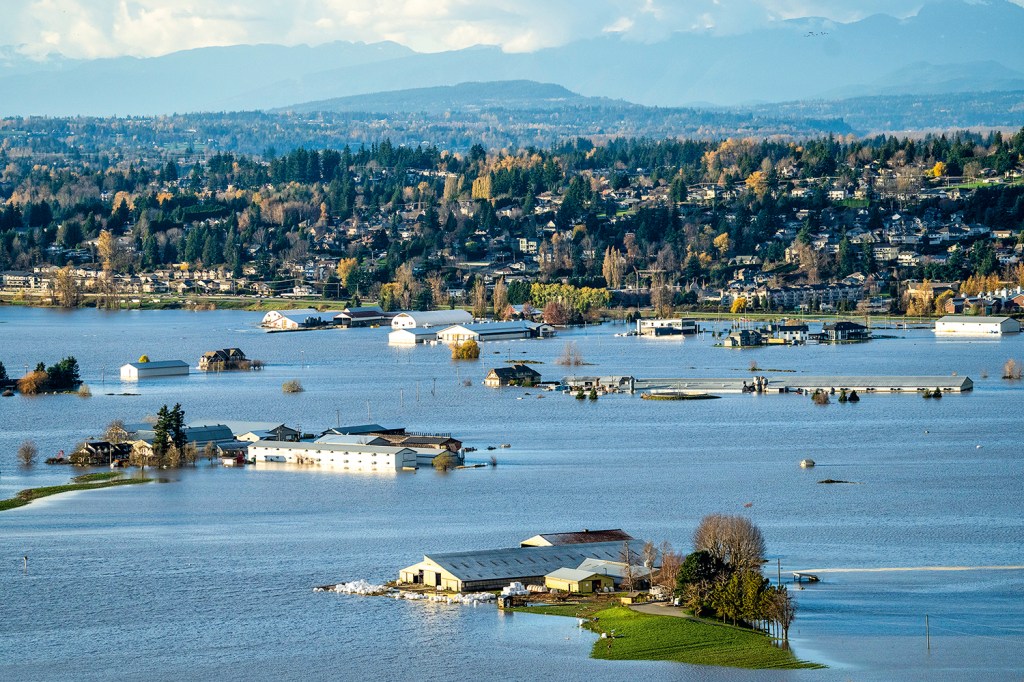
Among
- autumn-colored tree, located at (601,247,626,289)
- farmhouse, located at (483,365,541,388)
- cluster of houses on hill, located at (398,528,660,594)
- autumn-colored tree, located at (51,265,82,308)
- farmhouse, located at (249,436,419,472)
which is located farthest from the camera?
autumn-colored tree, located at (51,265,82,308)

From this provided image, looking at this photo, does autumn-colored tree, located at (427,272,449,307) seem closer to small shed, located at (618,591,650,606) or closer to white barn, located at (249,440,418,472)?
white barn, located at (249,440,418,472)

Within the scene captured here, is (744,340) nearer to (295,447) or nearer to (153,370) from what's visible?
(153,370)

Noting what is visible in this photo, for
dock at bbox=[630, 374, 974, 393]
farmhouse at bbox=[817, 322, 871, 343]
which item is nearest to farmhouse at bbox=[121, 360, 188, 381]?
dock at bbox=[630, 374, 974, 393]

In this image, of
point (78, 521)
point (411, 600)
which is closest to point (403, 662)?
point (411, 600)

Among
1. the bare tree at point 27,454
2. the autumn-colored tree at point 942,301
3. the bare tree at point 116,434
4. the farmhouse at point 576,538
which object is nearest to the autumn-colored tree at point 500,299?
the autumn-colored tree at point 942,301

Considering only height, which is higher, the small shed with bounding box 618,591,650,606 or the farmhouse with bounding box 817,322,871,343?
the farmhouse with bounding box 817,322,871,343

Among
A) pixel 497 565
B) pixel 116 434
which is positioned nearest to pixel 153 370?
pixel 116 434
